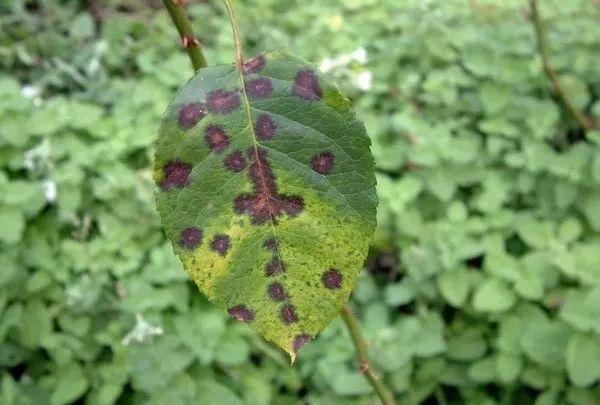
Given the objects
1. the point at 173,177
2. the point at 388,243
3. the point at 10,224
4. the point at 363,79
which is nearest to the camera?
the point at 173,177

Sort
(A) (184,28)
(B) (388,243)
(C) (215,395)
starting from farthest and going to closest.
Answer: (B) (388,243), (C) (215,395), (A) (184,28)

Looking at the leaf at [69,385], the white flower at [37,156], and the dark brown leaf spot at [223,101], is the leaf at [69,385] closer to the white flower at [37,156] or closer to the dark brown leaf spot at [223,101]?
the white flower at [37,156]

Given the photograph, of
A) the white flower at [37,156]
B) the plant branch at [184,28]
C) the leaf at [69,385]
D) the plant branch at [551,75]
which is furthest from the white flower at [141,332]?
the plant branch at [551,75]

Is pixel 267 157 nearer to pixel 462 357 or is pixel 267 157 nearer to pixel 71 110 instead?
pixel 462 357

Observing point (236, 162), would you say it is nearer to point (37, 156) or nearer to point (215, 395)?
point (215, 395)

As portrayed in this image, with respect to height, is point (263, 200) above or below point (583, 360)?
above

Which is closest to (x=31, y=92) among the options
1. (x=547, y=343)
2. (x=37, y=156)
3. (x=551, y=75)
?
(x=37, y=156)

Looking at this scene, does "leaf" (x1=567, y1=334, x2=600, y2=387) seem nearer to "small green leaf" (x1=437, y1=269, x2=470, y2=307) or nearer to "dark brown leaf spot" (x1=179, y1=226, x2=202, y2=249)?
"small green leaf" (x1=437, y1=269, x2=470, y2=307)

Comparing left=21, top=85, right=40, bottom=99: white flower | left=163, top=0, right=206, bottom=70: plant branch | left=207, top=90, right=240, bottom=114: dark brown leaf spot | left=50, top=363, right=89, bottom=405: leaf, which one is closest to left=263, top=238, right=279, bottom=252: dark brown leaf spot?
left=207, top=90, right=240, bottom=114: dark brown leaf spot
